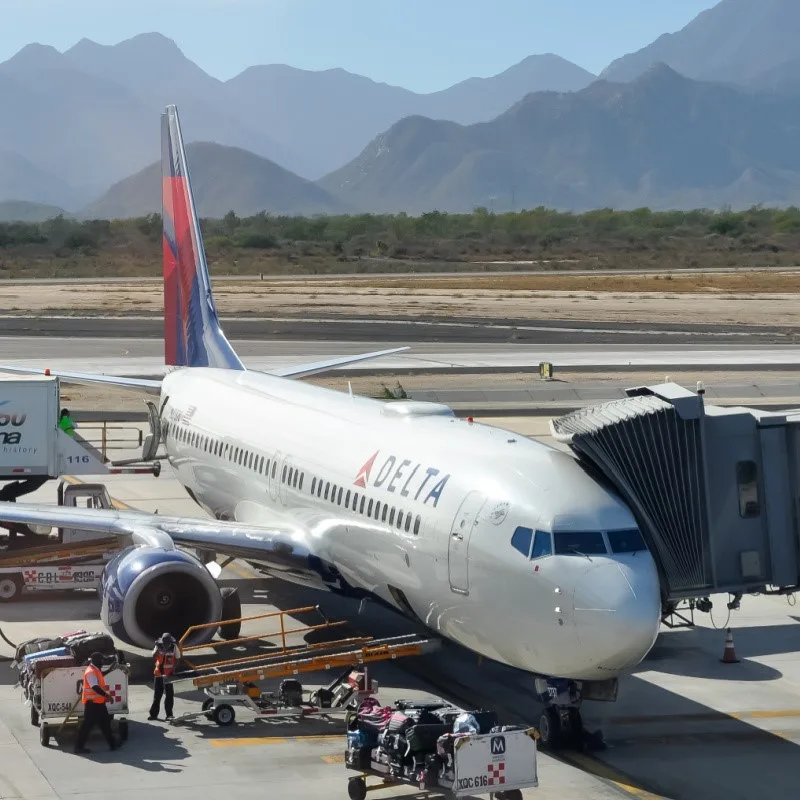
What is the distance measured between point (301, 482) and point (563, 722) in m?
7.67

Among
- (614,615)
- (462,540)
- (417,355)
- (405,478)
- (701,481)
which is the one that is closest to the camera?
(614,615)

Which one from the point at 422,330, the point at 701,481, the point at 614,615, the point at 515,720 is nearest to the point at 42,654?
the point at 515,720

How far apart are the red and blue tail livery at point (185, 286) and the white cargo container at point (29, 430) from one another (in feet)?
12.5

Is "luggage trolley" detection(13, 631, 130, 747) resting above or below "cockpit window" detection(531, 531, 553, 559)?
below

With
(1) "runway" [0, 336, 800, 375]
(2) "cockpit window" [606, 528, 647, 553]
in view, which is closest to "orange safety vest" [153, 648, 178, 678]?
(2) "cockpit window" [606, 528, 647, 553]

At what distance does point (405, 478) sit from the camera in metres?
21.7

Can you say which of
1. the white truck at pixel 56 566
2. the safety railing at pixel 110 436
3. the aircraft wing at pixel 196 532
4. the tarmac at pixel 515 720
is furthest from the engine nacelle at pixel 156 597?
the safety railing at pixel 110 436

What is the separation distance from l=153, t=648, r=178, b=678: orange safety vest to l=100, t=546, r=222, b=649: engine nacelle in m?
1.85

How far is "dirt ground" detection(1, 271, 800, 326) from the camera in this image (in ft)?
305

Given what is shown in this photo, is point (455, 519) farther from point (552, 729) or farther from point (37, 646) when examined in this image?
point (37, 646)

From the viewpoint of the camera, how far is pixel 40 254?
567ft

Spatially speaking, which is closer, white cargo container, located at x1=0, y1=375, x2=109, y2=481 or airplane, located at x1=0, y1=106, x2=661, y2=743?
airplane, located at x1=0, y1=106, x2=661, y2=743

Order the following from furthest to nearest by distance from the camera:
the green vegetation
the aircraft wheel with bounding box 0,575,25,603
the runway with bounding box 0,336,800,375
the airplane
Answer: the green vegetation → the runway with bounding box 0,336,800,375 → the aircraft wheel with bounding box 0,575,25,603 → the airplane

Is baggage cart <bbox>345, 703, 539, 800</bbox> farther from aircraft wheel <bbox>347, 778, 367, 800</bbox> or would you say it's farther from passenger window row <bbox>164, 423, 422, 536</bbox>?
passenger window row <bbox>164, 423, 422, 536</bbox>
